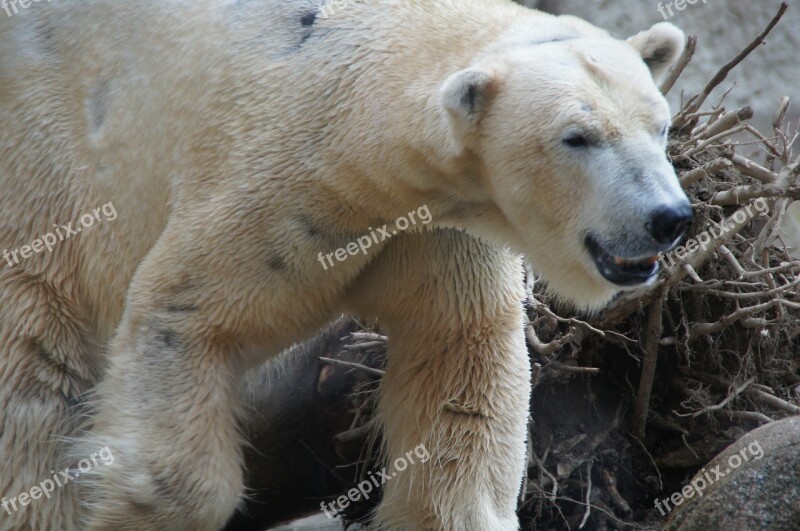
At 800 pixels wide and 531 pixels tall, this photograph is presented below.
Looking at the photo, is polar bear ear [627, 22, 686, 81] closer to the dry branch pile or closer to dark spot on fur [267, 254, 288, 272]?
the dry branch pile

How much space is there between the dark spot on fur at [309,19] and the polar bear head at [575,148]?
2.37 ft

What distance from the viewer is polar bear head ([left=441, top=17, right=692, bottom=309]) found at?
278cm

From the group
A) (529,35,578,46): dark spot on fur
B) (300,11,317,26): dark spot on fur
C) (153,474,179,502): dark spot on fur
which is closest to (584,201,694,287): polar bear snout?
(529,35,578,46): dark spot on fur

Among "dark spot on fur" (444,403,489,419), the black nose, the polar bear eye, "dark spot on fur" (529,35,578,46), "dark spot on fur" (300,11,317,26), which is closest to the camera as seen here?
the black nose

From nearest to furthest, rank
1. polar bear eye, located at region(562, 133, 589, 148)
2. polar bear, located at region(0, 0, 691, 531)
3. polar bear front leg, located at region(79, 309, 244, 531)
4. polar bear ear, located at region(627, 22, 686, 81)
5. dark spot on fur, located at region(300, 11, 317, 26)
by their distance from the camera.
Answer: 1. polar bear eye, located at region(562, 133, 589, 148)
2. polar bear, located at region(0, 0, 691, 531)
3. polar bear ear, located at region(627, 22, 686, 81)
4. polar bear front leg, located at region(79, 309, 244, 531)
5. dark spot on fur, located at region(300, 11, 317, 26)

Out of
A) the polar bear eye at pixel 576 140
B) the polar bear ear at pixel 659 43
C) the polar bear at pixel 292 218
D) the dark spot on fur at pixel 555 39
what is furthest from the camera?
the polar bear ear at pixel 659 43

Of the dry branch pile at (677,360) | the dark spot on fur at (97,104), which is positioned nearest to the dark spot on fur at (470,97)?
the dry branch pile at (677,360)

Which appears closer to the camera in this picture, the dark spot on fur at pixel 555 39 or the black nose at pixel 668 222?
the black nose at pixel 668 222

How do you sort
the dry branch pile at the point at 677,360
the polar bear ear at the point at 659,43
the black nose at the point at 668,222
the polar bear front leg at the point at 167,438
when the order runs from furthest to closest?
1. the dry branch pile at the point at 677,360
2. the polar bear front leg at the point at 167,438
3. the polar bear ear at the point at 659,43
4. the black nose at the point at 668,222

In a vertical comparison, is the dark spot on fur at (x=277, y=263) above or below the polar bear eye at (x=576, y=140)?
below

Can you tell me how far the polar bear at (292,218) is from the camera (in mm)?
2947

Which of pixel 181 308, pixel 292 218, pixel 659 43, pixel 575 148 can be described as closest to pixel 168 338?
pixel 181 308

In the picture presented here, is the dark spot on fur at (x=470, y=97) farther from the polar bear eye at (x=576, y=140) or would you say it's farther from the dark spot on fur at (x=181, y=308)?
the dark spot on fur at (x=181, y=308)

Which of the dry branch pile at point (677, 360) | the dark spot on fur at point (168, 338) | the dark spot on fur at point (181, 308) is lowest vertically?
the dry branch pile at point (677, 360)
